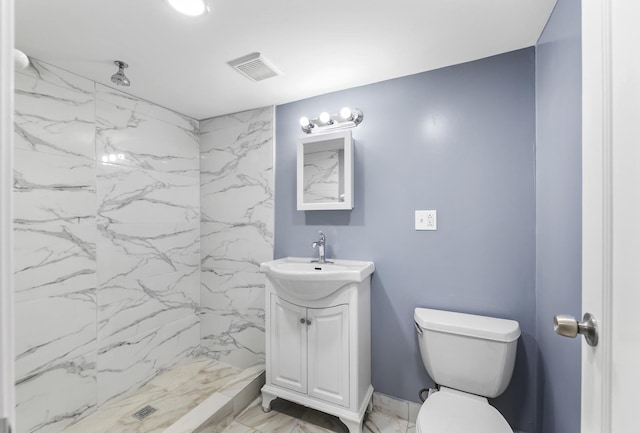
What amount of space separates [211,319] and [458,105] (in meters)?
2.45

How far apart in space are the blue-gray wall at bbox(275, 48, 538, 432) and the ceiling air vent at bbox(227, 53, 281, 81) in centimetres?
45

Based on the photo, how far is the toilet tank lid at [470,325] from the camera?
1.31 meters

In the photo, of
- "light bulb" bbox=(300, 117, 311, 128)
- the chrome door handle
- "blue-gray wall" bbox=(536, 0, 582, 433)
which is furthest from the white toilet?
"light bulb" bbox=(300, 117, 311, 128)

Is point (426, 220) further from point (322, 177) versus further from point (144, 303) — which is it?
point (144, 303)

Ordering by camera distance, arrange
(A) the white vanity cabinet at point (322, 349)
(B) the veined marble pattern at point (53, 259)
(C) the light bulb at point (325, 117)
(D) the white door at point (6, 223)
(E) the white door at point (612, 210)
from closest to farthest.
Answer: (D) the white door at point (6, 223)
(E) the white door at point (612, 210)
(B) the veined marble pattern at point (53, 259)
(A) the white vanity cabinet at point (322, 349)
(C) the light bulb at point (325, 117)

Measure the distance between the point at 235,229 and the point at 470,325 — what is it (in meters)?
1.77

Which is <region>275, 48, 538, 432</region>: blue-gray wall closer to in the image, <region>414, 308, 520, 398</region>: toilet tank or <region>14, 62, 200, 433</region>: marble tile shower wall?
<region>414, 308, 520, 398</region>: toilet tank

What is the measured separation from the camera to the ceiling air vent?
1530 millimetres

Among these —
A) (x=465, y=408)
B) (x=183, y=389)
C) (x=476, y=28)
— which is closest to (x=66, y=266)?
(x=183, y=389)

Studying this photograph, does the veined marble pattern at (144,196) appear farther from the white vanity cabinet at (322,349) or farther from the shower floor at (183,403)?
the shower floor at (183,403)

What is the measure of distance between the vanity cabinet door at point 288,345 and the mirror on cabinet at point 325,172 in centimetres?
68

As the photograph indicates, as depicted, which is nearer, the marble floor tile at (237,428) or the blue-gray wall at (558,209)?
Answer: the blue-gray wall at (558,209)

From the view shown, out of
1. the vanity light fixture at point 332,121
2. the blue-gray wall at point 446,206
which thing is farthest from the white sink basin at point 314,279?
the vanity light fixture at point 332,121

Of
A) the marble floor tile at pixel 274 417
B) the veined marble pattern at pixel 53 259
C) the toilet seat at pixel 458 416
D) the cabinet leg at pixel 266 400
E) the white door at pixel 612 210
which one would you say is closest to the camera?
the white door at pixel 612 210
